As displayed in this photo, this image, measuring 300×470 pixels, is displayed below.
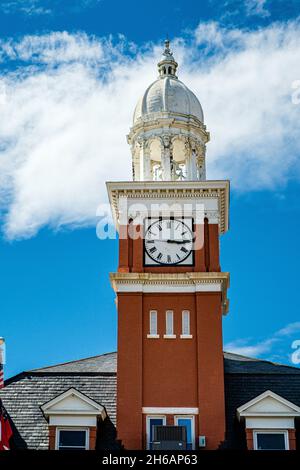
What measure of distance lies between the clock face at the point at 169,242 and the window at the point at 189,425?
281 inches

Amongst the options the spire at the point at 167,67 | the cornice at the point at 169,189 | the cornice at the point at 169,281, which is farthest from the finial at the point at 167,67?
the cornice at the point at 169,281

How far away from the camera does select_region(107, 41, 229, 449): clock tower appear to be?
40.8 m

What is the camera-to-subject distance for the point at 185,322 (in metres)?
42.6

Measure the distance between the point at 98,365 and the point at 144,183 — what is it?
28.7 ft

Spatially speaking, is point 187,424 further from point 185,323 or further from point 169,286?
point 169,286

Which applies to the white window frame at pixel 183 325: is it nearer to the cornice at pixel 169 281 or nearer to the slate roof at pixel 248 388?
the cornice at pixel 169 281

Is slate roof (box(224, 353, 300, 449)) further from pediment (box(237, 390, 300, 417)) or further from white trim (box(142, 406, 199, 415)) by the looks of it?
white trim (box(142, 406, 199, 415))

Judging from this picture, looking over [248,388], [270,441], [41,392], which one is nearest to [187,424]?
[248,388]

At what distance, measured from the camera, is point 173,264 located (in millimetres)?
43719

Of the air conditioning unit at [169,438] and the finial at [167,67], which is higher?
the finial at [167,67]

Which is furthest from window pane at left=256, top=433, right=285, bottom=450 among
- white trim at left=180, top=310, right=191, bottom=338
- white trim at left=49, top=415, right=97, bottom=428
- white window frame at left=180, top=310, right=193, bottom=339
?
white trim at left=49, top=415, right=97, bottom=428

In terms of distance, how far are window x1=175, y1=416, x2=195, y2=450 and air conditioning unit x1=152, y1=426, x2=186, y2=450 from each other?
107 centimetres

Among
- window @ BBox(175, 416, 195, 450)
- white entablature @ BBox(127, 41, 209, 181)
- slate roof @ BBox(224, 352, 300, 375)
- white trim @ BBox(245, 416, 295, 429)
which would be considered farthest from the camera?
white entablature @ BBox(127, 41, 209, 181)

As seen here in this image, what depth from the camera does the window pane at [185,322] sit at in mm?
42375
